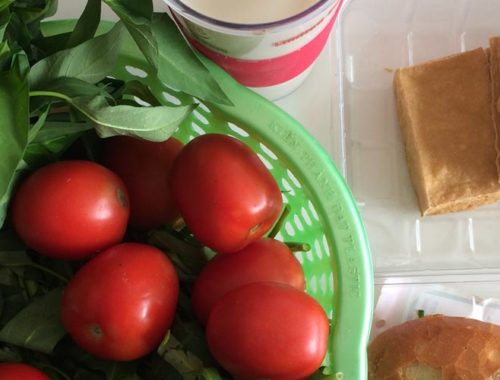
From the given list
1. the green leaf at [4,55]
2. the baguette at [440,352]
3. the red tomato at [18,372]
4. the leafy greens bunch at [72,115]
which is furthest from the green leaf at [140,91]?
the baguette at [440,352]

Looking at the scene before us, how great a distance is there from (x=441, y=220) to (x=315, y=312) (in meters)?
0.36

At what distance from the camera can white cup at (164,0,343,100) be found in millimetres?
568

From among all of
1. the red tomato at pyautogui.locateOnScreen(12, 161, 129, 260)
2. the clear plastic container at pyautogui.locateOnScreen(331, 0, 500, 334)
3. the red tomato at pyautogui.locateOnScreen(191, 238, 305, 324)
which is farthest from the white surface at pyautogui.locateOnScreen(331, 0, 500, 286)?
the red tomato at pyautogui.locateOnScreen(12, 161, 129, 260)

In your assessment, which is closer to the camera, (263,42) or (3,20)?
(3,20)

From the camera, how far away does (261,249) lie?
0.60 metres

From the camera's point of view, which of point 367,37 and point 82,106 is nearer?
point 82,106

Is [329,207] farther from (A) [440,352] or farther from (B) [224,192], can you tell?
(A) [440,352]

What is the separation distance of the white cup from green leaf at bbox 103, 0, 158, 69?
0.18 feet

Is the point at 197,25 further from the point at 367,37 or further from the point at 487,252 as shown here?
the point at 487,252

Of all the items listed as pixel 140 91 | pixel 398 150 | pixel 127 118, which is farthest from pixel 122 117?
pixel 398 150

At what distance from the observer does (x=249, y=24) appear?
0.57m

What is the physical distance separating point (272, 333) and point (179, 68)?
0.23 metres

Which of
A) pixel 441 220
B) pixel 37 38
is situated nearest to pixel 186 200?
pixel 37 38

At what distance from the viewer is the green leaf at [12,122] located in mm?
437
